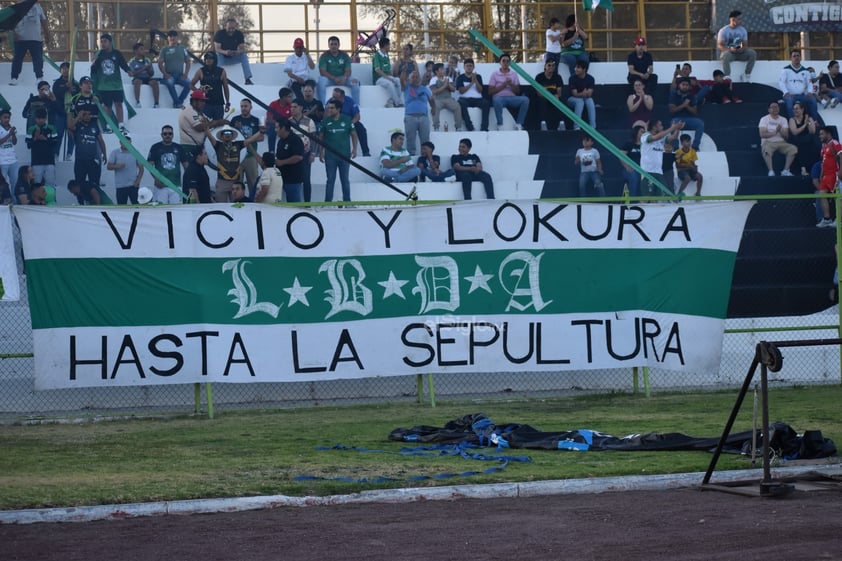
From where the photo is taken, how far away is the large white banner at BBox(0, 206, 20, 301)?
13617 mm

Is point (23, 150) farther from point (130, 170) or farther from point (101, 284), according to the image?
point (101, 284)

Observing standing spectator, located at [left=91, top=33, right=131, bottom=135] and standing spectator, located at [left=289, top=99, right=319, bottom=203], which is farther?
standing spectator, located at [left=91, top=33, right=131, bottom=135]

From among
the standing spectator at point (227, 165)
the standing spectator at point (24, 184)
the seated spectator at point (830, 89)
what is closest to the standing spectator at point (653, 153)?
the seated spectator at point (830, 89)

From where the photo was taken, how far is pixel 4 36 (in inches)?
964

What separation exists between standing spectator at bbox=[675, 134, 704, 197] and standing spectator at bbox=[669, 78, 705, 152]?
1.70 metres

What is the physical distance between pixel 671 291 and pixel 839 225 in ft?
8.67

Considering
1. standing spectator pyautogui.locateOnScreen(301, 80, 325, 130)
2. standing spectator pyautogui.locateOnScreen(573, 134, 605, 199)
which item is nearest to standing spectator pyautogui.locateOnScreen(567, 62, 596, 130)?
standing spectator pyautogui.locateOnScreen(573, 134, 605, 199)

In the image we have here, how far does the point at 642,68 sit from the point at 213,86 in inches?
348

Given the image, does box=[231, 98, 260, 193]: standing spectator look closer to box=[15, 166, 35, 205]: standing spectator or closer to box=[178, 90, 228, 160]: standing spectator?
box=[178, 90, 228, 160]: standing spectator

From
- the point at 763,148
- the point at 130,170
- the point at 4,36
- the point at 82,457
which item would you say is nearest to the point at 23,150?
the point at 130,170

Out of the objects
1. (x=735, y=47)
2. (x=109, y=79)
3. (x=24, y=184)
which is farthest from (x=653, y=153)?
(x=24, y=184)

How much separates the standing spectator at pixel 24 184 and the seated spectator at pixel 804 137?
1364cm

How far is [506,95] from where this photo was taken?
934 inches

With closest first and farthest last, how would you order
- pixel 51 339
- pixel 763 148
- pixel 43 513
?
1. pixel 43 513
2. pixel 51 339
3. pixel 763 148
